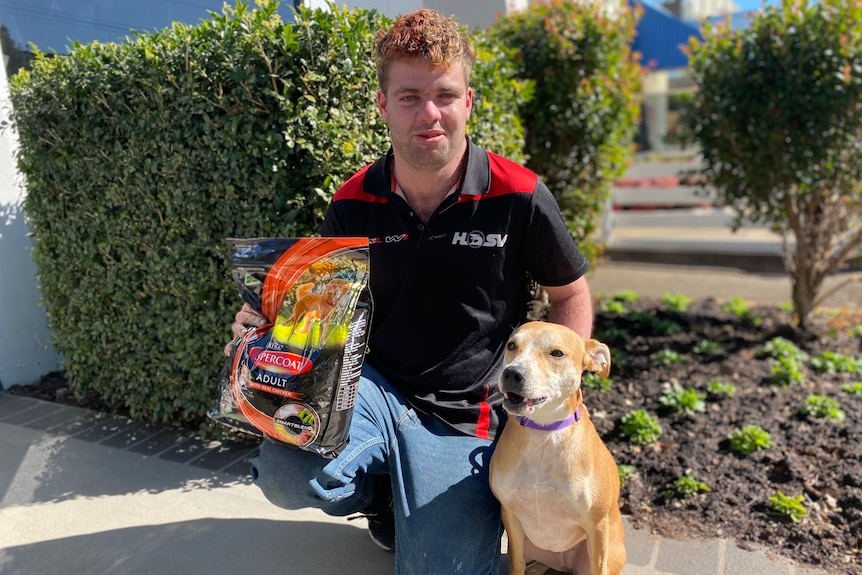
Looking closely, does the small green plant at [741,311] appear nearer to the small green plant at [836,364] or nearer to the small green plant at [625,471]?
the small green plant at [836,364]

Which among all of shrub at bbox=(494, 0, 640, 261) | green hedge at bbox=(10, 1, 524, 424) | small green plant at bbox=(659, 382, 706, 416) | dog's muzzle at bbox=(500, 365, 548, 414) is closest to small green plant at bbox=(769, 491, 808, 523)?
small green plant at bbox=(659, 382, 706, 416)

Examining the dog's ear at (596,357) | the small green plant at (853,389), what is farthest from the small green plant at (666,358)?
the dog's ear at (596,357)

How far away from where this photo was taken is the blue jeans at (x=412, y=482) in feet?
7.38

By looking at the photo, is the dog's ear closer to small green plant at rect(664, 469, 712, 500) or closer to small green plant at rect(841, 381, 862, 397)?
small green plant at rect(664, 469, 712, 500)

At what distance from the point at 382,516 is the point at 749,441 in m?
2.10

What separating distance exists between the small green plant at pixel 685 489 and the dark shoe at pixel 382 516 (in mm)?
1402

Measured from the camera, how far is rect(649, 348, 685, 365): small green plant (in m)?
4.80

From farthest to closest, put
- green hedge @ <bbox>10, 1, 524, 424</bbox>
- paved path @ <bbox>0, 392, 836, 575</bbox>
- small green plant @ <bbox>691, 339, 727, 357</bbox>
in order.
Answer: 1. small green plant @ <bbox>691, 339, 727, 357</bbox>
2. green hedge @ <bbox>10, 1, 524, 424</bbox>
3. paved path @ <bbox>0, 392, 836, 575</bbox>

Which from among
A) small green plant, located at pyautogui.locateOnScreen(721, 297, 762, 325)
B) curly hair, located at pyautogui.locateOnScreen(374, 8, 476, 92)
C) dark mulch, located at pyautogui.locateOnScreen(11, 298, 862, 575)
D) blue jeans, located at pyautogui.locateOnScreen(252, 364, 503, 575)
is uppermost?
curly hair, located at pyautogui.locateOnScreen(374, 8, 476, 92)

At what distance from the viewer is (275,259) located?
2328 mm

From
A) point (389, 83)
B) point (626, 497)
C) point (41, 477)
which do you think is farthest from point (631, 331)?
point (41, 477)

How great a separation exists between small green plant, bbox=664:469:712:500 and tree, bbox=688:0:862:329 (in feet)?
9.68

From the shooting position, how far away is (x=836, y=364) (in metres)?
4.70

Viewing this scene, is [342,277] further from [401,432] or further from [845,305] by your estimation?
[845,305]
